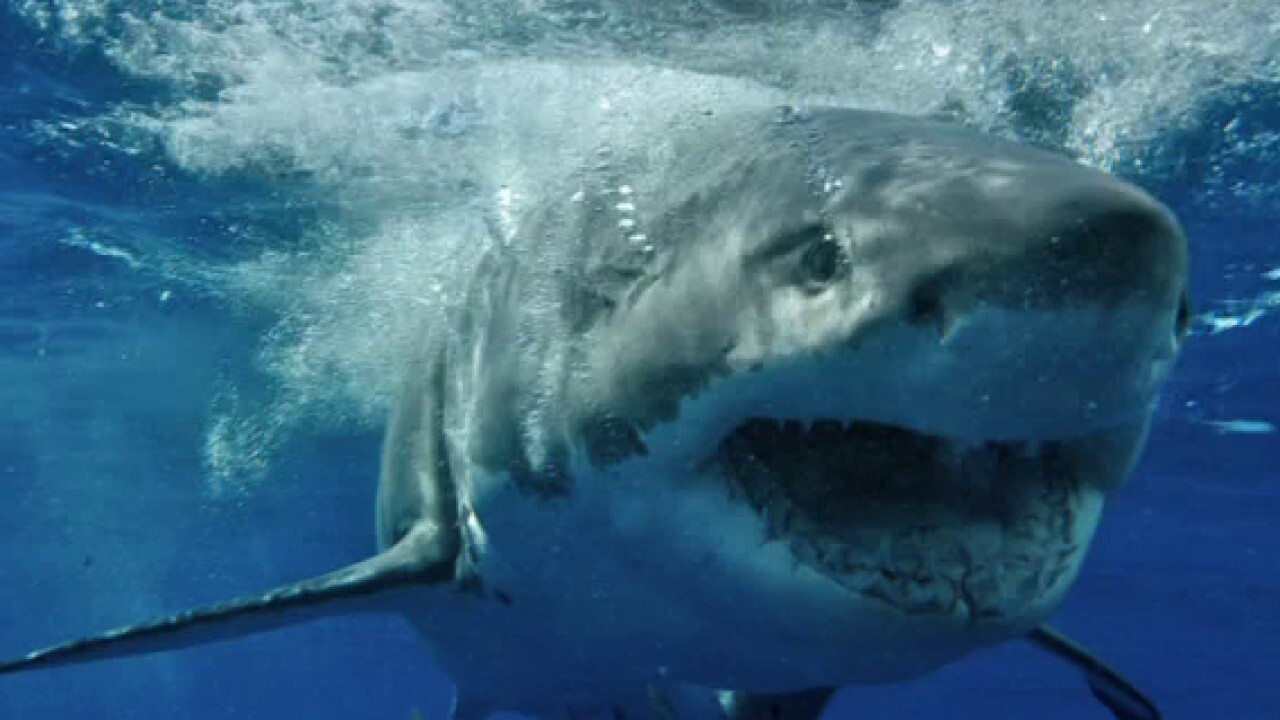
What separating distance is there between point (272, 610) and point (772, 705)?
2.33 metres

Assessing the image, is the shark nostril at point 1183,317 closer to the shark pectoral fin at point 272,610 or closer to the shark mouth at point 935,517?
the shark mouth at point 935,517

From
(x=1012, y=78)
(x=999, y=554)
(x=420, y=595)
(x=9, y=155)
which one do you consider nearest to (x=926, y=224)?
(x=999, y=554)

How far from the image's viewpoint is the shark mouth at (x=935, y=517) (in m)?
2.35

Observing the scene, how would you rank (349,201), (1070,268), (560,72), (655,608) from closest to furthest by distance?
(1070,268) < (655,608) < (560,72) < (349,201)

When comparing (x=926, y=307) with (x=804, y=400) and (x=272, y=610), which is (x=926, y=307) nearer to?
(x=804, y=400)

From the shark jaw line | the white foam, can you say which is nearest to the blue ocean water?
the white foam

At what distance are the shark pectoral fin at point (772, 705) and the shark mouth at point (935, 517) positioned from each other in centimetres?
251

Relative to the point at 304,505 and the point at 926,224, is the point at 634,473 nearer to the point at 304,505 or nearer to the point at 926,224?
the point at 926,224

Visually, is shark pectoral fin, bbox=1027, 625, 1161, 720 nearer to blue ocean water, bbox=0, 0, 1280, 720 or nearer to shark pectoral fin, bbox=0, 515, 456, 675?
blue ocean water, bbox=0, 0, 1280, 720

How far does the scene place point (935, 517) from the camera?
2.36 metres

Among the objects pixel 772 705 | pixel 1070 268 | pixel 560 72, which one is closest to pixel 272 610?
pixel 772 705

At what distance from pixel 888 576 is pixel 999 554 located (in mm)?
259

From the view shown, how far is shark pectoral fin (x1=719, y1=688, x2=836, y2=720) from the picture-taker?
476 cm

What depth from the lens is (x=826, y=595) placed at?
2488mm
